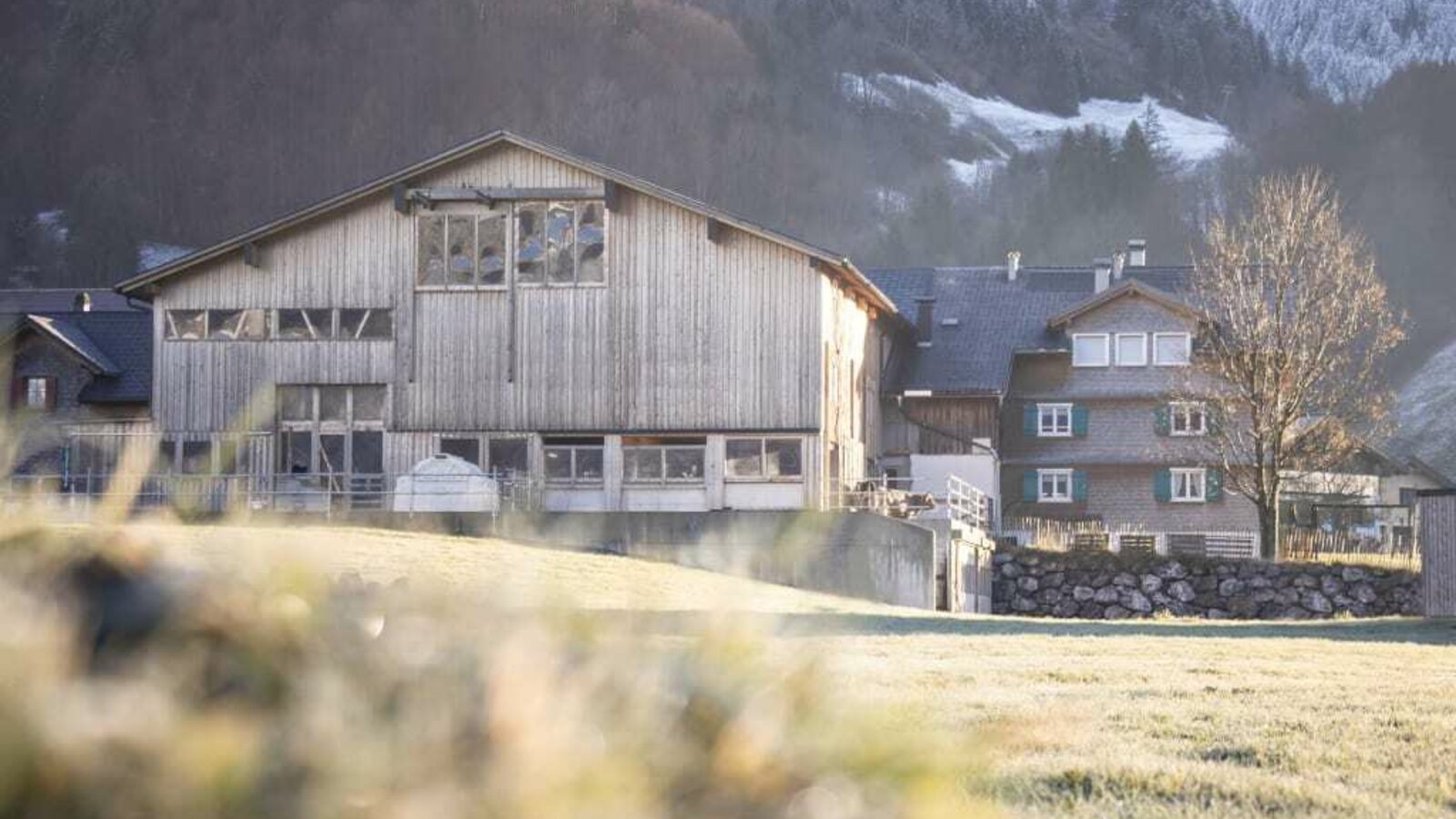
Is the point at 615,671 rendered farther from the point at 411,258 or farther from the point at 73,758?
the point at 411,258

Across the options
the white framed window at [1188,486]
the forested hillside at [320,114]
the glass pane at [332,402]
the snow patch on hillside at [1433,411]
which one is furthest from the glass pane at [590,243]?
the forested hillside at [320,114]

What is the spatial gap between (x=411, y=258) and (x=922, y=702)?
35261 millimetres

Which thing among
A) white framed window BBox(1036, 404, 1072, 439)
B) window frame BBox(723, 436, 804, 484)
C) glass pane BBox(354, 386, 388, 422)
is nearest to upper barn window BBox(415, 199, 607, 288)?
glass pane BBox(354, 386, 388, 422)

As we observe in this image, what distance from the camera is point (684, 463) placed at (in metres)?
45.5

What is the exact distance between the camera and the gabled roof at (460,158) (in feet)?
147

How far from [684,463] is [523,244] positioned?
19.4 ft

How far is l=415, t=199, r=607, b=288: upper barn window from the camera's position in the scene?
45.8 meters

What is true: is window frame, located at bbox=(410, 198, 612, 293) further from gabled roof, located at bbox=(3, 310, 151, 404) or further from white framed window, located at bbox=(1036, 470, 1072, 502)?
white framed window, located at bbox=(1036, 470, 1072, 502)

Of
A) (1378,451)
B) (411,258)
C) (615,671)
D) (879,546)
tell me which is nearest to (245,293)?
(411,258)

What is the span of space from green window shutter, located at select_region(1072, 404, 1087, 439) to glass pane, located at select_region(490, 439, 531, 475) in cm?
1940

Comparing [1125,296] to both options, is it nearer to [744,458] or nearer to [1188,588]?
[1188,588]

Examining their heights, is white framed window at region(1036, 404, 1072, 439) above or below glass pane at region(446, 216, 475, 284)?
below

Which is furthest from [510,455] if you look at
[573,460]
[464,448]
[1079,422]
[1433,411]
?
[1433,411]

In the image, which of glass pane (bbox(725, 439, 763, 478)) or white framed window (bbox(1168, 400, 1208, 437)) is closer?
glass pane (bbox(725, 439, 763, 478))
